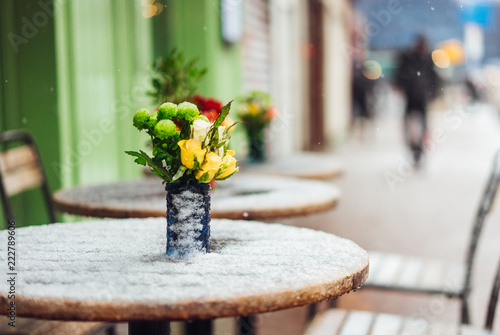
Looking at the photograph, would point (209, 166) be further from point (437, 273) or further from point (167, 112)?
point (437, 273)

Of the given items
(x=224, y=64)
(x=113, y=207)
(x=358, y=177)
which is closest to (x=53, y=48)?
(x=113, y=207)

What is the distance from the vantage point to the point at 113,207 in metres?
1.88

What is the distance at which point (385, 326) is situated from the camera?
1.80m

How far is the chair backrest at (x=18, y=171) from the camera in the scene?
7.18ft

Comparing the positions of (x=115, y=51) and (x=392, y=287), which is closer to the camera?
(x=392, y=287)

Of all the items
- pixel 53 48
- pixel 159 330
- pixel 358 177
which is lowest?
pixel 358 177

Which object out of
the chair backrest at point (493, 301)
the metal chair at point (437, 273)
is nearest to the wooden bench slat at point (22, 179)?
the metal chair at point (437, 273)

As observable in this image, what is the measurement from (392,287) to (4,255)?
4.78ft

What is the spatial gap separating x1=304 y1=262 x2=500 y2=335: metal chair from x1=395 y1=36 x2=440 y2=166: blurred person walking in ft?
22.4

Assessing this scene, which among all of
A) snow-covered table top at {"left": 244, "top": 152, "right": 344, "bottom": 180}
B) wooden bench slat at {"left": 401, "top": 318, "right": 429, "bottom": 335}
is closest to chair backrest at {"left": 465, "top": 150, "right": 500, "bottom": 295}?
wooden bench slat at {"left": 401, "top": 318, "right": 429, "bottom": 335}

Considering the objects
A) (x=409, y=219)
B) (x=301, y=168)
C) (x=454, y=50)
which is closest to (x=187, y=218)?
(x=301, y=168)

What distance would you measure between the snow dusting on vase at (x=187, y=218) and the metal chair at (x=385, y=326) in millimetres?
623

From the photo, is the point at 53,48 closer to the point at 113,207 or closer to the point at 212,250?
the point at 113,207

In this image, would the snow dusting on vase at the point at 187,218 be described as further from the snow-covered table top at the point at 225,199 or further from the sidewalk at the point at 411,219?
the sidewalk at the point at 411,219
